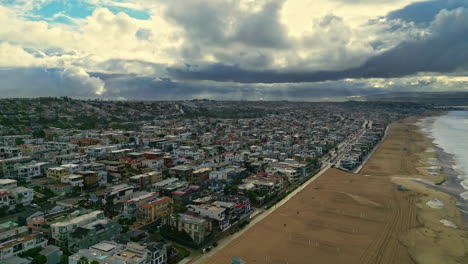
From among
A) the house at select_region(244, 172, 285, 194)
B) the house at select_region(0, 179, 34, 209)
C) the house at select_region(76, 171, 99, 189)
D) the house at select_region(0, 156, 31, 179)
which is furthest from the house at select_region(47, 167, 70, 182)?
the house at select_region(244, 172, 285, 194)

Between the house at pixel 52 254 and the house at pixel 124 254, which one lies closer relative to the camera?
the house at pixel 124 254

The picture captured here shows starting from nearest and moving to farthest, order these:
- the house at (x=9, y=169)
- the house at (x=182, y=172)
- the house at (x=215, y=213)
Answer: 1. the house at (x=215, y=213)
2. the house at (x=9, y=169)
3. the house at (x=182, y=172)

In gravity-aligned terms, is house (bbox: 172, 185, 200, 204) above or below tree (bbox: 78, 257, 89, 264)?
below

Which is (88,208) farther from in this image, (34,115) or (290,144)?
(34,115)

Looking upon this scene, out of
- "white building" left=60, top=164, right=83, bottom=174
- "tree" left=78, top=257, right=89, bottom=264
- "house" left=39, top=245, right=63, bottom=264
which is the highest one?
"white building" left=60, top=164, right=83, bottom=174

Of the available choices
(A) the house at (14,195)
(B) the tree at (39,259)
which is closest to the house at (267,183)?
(B) the tree at (39,259)

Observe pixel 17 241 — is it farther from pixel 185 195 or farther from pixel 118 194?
pixel 185 195

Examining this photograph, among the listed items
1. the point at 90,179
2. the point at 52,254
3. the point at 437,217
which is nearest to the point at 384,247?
the point at 437,217

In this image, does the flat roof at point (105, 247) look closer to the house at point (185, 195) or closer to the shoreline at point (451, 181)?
the house at point (185, 195)

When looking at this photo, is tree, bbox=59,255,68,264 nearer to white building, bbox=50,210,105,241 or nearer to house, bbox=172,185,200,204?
white building, bbox=50,210,105,241
